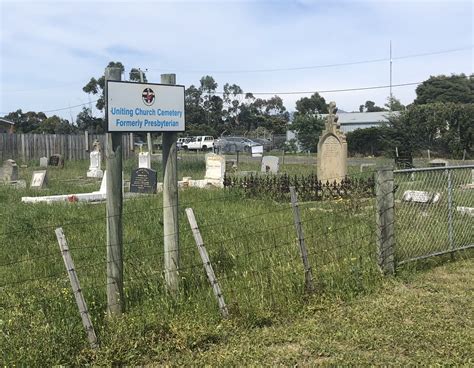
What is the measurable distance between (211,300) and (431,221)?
3714mm

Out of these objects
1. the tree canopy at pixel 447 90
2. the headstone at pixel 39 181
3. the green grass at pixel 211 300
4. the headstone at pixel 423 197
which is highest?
the tree canopy at pixel 447 90

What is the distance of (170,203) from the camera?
5.06m

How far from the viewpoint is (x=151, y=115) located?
188 inches

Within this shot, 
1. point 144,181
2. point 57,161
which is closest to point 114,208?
point 144,181

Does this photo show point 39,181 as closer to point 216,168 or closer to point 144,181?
point 144,181

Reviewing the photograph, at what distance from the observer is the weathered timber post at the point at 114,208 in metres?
4.53

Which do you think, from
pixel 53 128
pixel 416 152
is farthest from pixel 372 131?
pixel 53 128

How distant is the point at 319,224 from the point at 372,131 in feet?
120

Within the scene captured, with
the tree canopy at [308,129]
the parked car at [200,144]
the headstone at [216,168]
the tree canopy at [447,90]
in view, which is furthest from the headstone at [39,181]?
the tree canopy at [447,90]

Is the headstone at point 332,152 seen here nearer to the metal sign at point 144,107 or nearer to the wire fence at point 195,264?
the wire fence at point 195,264

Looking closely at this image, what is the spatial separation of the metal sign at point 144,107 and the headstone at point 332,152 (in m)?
10.7

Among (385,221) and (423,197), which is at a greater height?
(423,197)

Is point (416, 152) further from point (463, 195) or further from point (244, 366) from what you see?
point (244, 366)

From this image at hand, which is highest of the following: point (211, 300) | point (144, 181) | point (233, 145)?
point (233, 145)
